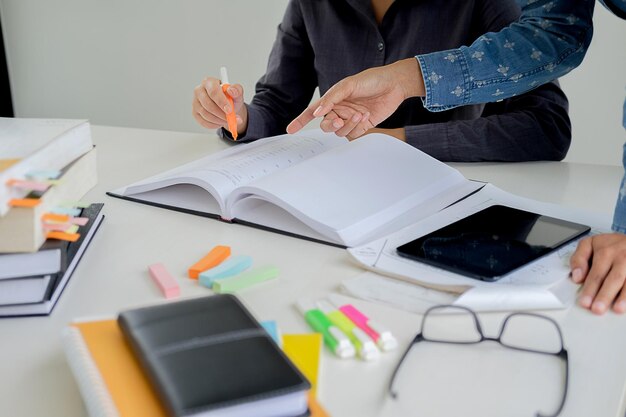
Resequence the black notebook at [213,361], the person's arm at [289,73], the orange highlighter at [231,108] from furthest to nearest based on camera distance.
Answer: the person's arm at [289,73] < the orange highlighter at [231,108] < the black notebook at [213,361]

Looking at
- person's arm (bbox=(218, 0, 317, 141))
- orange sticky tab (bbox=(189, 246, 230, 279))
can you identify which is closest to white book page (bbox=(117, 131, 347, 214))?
orange sticky tab (bbox=(189, 246, 230, 279))

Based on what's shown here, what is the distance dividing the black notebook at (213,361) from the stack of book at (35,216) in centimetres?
13

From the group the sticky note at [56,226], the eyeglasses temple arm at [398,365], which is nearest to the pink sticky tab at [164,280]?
the sticky note at [56,226]

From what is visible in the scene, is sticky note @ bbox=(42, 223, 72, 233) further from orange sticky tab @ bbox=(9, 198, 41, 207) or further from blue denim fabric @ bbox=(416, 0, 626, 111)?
blue denim fabric @ bbox=(416, 0, 626, 111)

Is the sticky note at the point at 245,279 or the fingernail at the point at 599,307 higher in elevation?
the sticky note at the point at 245,279

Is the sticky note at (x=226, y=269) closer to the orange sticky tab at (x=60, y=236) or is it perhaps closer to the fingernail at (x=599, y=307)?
the orange sticky tab at (x=60, y=236)

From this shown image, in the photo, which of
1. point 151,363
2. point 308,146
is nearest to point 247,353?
point 151,363

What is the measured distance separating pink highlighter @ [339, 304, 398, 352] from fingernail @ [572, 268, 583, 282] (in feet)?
0.79

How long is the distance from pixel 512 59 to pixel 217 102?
18.9 inches

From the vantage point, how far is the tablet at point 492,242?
0.77m

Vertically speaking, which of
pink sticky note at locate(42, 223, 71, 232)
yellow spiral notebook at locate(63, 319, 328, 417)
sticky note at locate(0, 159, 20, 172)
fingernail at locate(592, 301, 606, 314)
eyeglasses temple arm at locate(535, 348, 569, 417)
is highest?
sticky note at locate(0, 159, 20, 172)

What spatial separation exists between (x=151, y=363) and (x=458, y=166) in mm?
811

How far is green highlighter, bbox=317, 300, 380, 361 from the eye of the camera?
0.62m

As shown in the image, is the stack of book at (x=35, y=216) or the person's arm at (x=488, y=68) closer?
the stack of book at (x=35, y=216)
